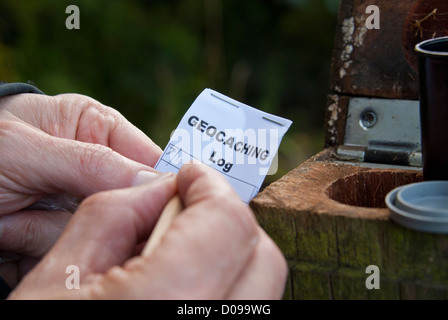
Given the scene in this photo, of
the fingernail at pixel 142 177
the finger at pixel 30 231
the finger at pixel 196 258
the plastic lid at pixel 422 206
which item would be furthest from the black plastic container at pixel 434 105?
the finger at pixel 30 231

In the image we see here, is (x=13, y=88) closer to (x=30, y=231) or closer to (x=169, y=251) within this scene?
(x=30, y=231)

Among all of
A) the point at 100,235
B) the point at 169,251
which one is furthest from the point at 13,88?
the point at 169,251

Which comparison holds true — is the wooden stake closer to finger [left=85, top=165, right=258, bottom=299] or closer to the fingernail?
finger [left=85, top=165, right=258, bottom=299]

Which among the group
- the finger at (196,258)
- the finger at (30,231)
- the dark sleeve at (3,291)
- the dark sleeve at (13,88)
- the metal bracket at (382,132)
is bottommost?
the dark sleeve at (3,291)

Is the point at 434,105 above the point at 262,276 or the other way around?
above

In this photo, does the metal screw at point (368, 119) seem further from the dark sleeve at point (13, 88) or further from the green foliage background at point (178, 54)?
the green foliage background at point (178, 54)

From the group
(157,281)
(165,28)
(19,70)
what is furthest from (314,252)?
(165,28)

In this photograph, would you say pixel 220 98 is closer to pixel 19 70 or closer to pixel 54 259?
pixel 54 259

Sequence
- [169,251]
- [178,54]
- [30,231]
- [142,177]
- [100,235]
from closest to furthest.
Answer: [169,251] < [100,235] < [142,177] < [30,231] < [178,54]
